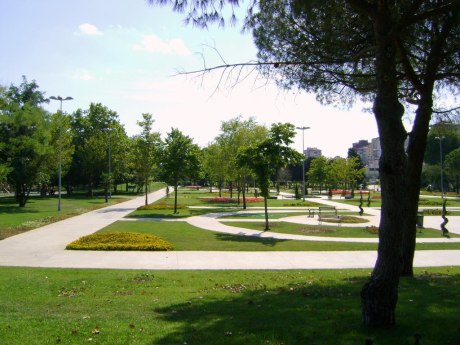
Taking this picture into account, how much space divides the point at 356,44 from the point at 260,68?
8.06 ft

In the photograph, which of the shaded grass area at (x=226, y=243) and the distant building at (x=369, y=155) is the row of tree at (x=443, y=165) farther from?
the distant building at (x=369, y=155)

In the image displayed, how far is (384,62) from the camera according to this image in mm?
5914

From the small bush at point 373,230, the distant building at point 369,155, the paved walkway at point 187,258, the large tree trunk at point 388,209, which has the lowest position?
the paved walkway at point 187,258

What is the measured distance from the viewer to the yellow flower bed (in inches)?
623

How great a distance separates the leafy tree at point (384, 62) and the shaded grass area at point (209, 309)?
702mm

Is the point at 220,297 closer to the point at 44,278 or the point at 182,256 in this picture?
the point at 44,278

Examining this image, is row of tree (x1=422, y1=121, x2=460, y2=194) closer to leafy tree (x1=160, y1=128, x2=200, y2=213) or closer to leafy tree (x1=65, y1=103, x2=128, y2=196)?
leafy tree (x1=160, y1=128, x2=200, y2=213)

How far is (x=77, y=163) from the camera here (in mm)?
61406

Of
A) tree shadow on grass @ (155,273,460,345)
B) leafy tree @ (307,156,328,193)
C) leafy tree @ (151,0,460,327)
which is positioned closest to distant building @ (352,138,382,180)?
leafy tree @ (307,156,328,193)

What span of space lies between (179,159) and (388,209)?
26286mm

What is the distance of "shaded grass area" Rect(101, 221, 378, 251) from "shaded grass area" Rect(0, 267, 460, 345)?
4902 mm

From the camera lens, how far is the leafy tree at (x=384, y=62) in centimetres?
555

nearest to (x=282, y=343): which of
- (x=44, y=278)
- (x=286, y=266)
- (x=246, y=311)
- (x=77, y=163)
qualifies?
(x=246, y=311)

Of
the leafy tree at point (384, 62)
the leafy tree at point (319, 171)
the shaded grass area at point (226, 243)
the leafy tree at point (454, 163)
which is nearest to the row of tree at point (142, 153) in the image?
the leafy tree at point (319, 171)
